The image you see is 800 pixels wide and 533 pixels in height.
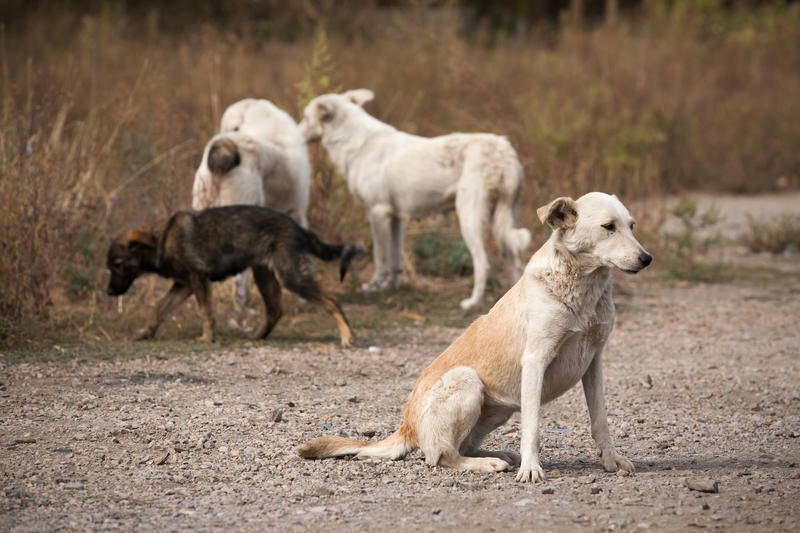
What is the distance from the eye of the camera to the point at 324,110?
916cm

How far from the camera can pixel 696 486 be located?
4098mm

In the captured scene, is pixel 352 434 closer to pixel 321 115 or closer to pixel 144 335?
pixel 144 335

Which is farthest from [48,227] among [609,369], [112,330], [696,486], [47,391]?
[696,486]

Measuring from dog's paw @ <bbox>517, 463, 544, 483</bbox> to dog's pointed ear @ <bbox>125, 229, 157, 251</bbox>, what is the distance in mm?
4032

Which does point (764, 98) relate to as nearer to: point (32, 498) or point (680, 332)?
point (680, 332)

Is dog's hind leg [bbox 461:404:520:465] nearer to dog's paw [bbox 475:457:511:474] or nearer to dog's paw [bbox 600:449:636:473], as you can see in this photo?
dog's paw [bbox 475:457:511:474]

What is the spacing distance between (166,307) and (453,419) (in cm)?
362

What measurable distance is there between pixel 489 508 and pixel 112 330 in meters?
4.47

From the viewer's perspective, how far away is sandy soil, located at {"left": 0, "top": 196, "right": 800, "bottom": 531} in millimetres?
3838

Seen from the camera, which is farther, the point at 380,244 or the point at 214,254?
the point at 380,244

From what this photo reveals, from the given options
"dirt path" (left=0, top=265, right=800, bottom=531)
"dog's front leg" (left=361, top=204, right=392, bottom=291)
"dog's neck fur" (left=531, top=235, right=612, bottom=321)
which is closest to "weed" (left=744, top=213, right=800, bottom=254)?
"dirt path" (left=0, top=265, right=800, bottom=531)

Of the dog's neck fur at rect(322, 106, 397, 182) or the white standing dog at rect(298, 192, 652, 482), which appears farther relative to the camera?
the dog's neck fur at rect(322, 106, 397, 182)

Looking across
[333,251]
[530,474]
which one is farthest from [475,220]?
[530,474]

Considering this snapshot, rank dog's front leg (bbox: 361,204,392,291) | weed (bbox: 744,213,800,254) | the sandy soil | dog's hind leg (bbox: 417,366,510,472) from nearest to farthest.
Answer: the sandy soil < dog's hind leg (bbox: 417,366,510,472) < dog's front leg (bbox: 361,204,392,291) < weed (bbox: 744,213,800,254)
